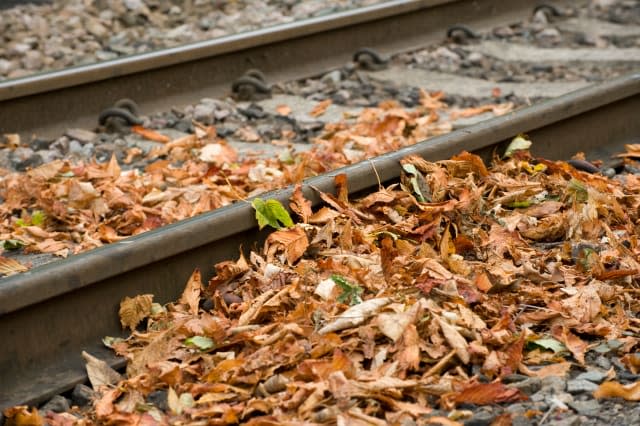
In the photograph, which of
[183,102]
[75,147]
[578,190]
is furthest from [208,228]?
[183,102]

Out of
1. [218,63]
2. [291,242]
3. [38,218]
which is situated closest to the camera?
[291,242]

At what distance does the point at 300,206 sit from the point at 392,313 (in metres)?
0.89

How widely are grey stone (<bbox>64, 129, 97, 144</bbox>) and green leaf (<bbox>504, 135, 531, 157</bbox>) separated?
2.65m

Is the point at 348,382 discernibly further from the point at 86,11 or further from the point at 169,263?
the point at 86,11

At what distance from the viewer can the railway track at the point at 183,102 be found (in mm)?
3445

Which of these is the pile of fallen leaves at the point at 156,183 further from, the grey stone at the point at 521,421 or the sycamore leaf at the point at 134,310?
the grey stone at the point at 521,421

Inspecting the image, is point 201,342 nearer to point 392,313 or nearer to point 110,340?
point 110,340

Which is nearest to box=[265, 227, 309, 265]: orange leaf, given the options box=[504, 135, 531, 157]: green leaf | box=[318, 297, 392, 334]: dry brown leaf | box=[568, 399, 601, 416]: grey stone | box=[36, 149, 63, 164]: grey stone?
box=[318, 297, 392, 334]: dry brown leaf

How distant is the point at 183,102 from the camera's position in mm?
7379

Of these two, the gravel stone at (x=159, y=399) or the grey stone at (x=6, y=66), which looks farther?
the grey stone at (x=6, y=66)

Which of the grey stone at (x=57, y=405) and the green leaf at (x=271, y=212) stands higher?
the green leaf at (x=271, y=212)

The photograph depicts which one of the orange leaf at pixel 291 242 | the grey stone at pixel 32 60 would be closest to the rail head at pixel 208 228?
the orange leaf at pixel 291 242

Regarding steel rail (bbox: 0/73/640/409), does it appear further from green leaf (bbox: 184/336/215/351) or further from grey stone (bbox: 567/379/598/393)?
grey stone (bbox: 567/379/598/393)

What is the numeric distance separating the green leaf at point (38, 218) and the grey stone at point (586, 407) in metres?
2.76
